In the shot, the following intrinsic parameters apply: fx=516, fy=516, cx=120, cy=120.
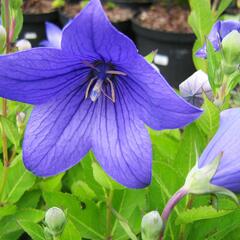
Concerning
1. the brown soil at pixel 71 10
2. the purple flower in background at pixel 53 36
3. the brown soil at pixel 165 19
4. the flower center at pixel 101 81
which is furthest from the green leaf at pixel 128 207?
the brown soil at pixel 71 10

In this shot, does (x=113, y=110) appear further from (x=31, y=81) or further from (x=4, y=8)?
(x=4, y=8)

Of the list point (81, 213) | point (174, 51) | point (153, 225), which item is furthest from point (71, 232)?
point (174, 51)

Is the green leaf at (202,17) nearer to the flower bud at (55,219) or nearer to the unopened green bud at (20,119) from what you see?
the unopened green bud at (20,119)

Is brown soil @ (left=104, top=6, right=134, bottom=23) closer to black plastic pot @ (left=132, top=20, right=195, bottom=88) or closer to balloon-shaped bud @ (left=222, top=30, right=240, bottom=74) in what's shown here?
black plastic pot @ (left=132, top=20, right=195, bottom=88)

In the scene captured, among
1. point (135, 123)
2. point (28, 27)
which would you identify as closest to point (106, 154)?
point (135, 123)

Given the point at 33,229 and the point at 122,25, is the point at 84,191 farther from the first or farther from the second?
the point at 122,25

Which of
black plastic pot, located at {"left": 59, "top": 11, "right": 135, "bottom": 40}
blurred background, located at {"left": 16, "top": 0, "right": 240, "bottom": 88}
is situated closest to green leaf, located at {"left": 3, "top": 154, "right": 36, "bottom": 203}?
blurred background, located at {"left": 16, "top": 0, "right": 240, "bottom": 88}
